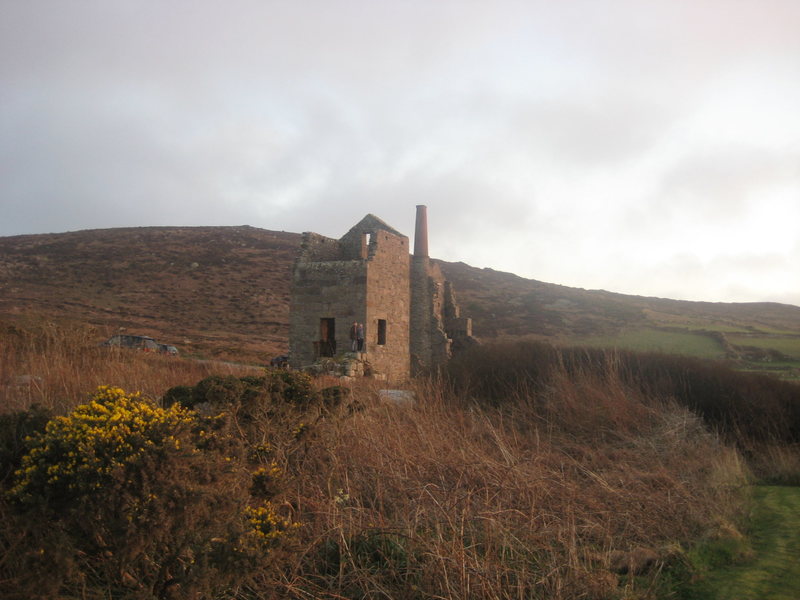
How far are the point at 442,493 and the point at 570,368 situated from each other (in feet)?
26.0

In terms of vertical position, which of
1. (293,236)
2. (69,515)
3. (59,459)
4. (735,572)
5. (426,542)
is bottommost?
(735,572)

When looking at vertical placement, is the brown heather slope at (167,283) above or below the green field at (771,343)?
above

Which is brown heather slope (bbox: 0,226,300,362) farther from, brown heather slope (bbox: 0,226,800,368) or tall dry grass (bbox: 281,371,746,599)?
tall dry grass (bbox: 281,371,746,599)

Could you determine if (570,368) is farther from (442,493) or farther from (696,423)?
(442,493)

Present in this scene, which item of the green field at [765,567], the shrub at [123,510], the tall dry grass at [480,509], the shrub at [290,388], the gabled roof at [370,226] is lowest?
the green field at [765,567]

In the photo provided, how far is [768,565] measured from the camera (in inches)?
159

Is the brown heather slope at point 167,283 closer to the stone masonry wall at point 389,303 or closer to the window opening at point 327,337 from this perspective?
the window opening at point 327,337

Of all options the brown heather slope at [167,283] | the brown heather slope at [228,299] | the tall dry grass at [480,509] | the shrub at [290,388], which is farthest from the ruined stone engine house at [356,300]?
the brown heather slope at [167,283]

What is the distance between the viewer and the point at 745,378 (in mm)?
11586

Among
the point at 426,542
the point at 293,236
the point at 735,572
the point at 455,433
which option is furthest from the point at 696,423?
the point at 293,236

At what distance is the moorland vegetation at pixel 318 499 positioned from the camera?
121 inches

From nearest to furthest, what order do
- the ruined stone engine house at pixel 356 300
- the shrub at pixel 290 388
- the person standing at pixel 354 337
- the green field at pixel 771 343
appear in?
the shrub at pixel 290 388 < the person standing at pixel 354 337 < the ruined stone engine house at pixel 356 300 < the green field at pixel 771 343

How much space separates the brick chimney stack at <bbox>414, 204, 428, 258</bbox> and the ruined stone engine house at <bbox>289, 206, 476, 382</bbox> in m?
4.89

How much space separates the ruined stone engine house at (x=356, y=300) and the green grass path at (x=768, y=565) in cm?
1033
